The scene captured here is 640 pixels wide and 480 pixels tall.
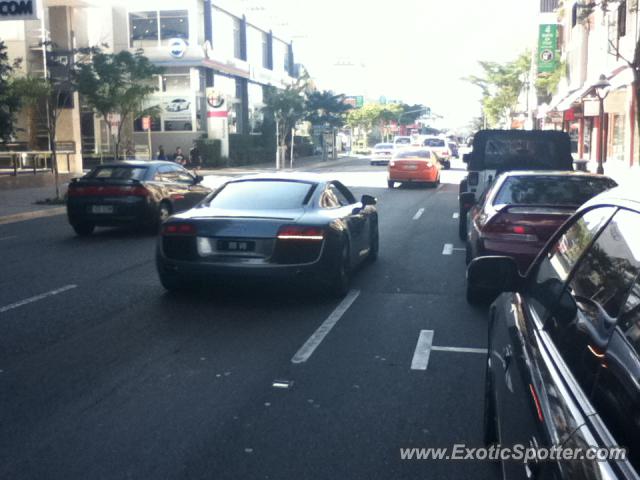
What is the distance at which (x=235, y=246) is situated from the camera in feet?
27.1

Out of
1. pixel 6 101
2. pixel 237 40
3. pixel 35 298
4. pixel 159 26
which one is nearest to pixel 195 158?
pixel 159 26

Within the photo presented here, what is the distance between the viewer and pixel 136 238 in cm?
1497

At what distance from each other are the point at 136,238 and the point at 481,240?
8.20m

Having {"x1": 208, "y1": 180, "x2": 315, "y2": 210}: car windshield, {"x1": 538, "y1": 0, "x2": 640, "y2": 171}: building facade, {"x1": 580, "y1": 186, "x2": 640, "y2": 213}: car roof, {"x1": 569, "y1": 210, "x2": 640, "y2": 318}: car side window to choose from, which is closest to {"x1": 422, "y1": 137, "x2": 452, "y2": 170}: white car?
{"x1": 538, "y1": 0, "x2": 640, "y2": 171}: building facade

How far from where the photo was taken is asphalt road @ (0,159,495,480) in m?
Answer: 4.48

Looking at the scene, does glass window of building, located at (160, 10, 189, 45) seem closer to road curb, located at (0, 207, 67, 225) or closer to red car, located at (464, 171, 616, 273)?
road curb, located at (0, 207, 67, 225)

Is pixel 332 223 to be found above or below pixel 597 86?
below

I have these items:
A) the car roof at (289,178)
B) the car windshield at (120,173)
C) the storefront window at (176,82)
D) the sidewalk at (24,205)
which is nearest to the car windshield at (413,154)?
the sidewalk at (24,205)

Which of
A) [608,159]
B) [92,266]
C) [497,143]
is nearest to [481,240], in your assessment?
[92,266]

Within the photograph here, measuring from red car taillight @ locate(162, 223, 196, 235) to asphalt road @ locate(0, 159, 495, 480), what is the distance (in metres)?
0.79

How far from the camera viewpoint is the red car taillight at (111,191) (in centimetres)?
1504

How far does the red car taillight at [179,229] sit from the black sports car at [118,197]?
6695mm

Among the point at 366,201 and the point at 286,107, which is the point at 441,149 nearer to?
the point at 286,107

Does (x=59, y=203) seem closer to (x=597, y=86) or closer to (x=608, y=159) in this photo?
(x=597, y=86)
